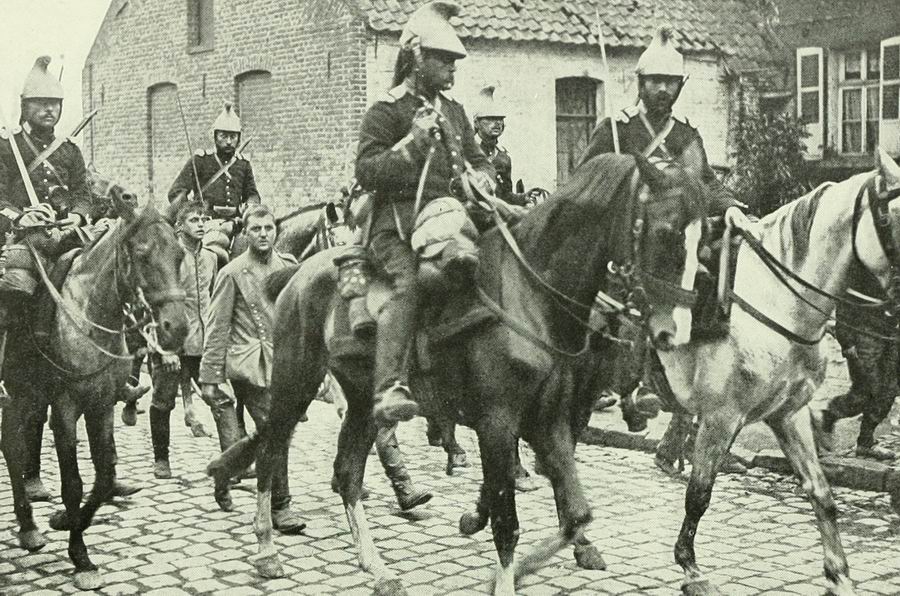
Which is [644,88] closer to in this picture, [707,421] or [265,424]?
[707,421]

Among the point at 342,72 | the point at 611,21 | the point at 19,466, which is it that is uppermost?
the point at 611,21

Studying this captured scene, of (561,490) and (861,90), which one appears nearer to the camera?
(561,490)

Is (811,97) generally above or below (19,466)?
above

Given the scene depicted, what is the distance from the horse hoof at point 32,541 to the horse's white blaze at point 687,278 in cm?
446

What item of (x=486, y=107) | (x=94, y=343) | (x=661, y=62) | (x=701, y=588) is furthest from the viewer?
(x=486, y=107)

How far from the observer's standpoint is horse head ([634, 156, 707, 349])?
5559mm

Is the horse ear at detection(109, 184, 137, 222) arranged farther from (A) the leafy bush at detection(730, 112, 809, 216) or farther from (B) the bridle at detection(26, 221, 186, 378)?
(A) the leafy bush at detection(730, 112, 809, 216)

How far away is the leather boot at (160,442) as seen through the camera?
9.89m

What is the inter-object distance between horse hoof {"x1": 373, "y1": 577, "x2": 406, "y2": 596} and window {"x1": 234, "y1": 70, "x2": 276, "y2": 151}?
13982 mm

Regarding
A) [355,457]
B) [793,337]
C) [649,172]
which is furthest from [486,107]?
[649,172]

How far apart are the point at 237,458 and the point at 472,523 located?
160cm

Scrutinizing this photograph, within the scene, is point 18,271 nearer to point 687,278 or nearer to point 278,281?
point 278,281

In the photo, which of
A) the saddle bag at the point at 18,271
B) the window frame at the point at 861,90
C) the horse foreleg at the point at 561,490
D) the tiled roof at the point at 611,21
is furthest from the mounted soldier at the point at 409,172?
the window frame at the point at 861,90

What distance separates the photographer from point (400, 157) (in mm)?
6258
